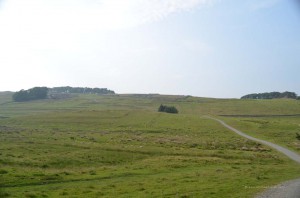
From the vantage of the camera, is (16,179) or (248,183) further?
(16,179)

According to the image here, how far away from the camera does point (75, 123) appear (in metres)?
108

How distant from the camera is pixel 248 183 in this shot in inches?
1106

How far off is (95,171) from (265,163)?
64.2 ft

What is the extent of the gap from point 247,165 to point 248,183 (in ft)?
44.0

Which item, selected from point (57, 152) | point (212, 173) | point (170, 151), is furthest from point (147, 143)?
point (212, 173)

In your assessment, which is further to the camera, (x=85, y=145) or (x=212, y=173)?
(x=85, y=145)

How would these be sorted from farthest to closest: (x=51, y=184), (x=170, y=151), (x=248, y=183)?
(x=170, y=151)
(x=51, y=184)
(x=248, y=183)

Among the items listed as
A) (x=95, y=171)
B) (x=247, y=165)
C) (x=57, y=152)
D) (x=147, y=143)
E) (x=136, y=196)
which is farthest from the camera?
(x=147, y=143)

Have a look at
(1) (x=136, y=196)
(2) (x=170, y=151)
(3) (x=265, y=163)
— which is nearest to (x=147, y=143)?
(2) (x=170, y=151)

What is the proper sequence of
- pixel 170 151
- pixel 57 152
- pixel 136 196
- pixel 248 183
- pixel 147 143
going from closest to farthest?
pixel 136 196
pixel 248 183
pixel 57 152
pixel 170 151
pixel 147 143

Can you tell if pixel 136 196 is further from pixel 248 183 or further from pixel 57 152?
pixel 57 152

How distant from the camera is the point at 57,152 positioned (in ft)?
162

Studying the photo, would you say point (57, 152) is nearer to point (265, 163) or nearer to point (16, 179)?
point (16, 179)

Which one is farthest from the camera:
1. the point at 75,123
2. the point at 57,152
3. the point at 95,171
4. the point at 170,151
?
the point at 75,123
